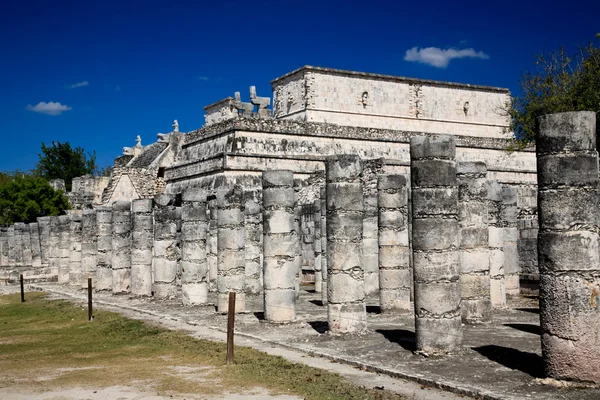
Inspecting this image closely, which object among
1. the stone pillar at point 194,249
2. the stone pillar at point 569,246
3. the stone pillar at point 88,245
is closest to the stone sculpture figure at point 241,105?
the stone pillar at point 88,245

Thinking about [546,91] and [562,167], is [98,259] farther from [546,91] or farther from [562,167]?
[546,91]

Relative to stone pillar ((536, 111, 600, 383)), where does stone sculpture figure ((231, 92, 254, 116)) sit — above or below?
above

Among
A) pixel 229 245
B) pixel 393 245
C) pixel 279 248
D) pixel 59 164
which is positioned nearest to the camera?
pixel 279 248

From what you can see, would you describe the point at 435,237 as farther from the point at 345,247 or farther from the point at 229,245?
the point at 229,245

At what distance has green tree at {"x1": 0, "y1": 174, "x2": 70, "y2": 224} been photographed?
36.1m

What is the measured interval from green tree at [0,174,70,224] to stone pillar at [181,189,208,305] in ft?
77.4

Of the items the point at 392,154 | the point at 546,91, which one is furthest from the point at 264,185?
the point at 546,91

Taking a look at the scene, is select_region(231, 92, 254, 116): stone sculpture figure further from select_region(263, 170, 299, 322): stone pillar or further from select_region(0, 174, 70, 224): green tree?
select_region(263, 170, 299, 322): stone pillar

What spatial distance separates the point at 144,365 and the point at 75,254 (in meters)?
14.7

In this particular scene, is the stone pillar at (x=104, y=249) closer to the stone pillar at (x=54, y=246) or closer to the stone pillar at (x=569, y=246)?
the stone pillar at (x=54, y=246)

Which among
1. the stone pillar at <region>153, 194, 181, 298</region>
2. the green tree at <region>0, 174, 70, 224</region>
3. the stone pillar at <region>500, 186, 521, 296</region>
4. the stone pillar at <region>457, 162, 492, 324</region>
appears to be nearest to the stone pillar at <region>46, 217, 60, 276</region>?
the stone pillar at <region>153, 194, 181, 298</region>

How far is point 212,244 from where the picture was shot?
17.7 m

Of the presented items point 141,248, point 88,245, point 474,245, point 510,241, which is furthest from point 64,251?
point 474,245

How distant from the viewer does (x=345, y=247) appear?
9914 mm
